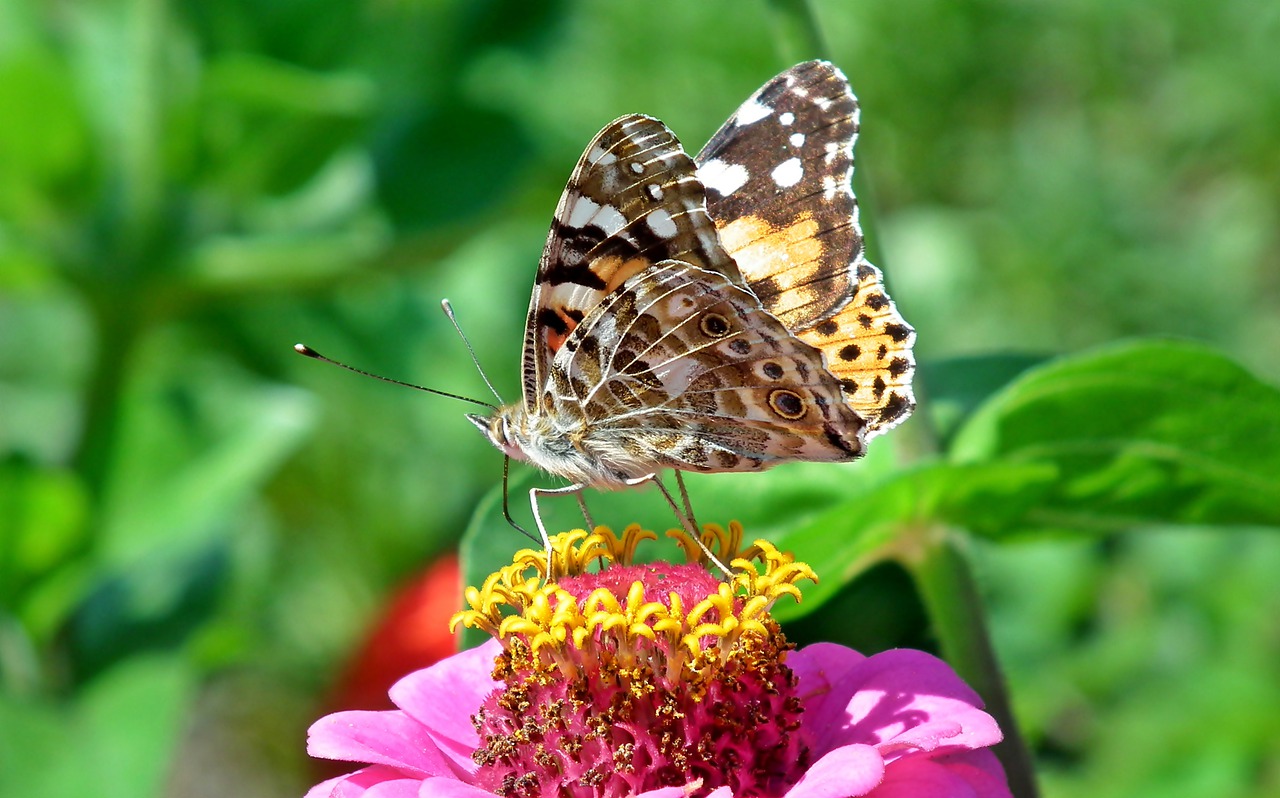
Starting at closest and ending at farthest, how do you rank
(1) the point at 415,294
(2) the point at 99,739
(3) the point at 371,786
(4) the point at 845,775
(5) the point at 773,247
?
(4) the point at 845,775 → (3) the point at 371,786 → (5) the point at 773,247 → (2) the point at 99,739 → (1) the point at 415,294

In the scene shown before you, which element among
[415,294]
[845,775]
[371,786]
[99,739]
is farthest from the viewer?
[415,294]

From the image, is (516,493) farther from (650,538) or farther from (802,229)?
(802,229)

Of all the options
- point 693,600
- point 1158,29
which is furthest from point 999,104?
point 693,600

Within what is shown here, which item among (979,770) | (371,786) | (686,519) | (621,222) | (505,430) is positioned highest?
(621,222)

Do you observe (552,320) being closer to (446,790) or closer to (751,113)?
(751,113)

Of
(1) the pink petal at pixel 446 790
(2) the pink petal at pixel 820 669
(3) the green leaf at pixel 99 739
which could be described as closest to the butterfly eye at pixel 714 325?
(2) the pink petal at pixel 820 669

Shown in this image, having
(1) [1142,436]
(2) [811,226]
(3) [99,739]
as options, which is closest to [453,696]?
(2) [811,226]

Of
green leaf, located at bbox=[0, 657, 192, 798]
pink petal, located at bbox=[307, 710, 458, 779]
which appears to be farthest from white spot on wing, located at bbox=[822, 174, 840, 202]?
green leaf, located at bbox=[0, 657, 192, 798]
